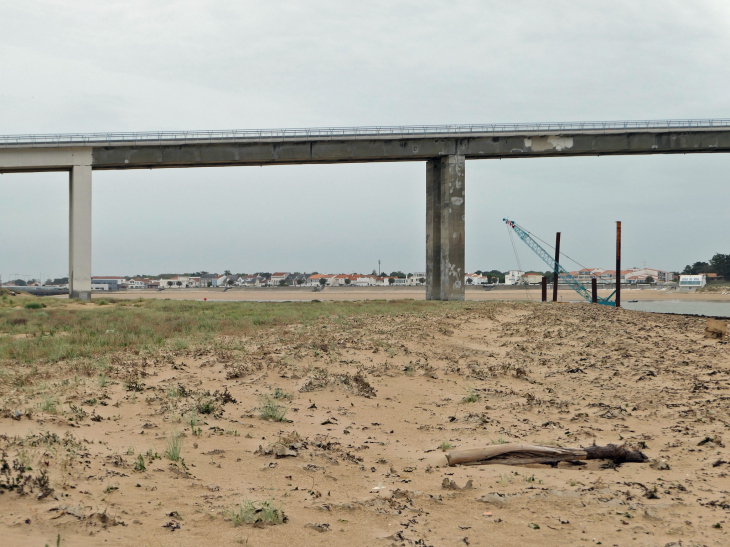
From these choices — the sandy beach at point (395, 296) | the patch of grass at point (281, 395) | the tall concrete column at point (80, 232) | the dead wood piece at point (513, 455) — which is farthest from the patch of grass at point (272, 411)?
the sandy beach at point (395, 296)

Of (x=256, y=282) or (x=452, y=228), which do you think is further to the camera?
(x=256, y=282)

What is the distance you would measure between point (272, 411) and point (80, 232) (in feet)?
140

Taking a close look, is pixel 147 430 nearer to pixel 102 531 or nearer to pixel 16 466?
pixel 16 466

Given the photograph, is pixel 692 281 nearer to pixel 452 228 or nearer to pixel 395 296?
pixel 395 296

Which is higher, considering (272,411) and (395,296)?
(272,411)

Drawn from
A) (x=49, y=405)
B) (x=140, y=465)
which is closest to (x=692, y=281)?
(x=49, y=405)

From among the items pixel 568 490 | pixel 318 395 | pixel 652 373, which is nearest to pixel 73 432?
pixel 318 395

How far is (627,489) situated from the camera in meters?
6.79

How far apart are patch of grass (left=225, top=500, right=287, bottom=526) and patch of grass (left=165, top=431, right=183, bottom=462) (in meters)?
1.81

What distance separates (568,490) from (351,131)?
1644 inches

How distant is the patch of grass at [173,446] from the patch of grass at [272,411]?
176 cm

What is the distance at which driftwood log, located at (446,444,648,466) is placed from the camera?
25.8 ft

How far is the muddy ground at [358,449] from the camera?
579 cm

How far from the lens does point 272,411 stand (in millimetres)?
10180
